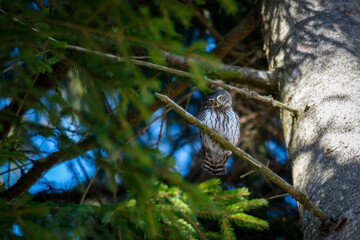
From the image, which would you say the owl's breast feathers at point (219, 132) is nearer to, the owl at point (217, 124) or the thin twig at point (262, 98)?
the owl at point (217, 124)

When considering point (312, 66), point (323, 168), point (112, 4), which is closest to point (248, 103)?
point (312, 66)

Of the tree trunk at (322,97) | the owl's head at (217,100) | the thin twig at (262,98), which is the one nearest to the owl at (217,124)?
the owl's head at (217,100)

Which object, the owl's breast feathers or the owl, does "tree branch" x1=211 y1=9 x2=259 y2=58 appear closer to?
the owl

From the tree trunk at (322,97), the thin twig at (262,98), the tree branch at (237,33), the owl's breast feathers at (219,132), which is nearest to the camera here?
the tree trunk at (322,97)

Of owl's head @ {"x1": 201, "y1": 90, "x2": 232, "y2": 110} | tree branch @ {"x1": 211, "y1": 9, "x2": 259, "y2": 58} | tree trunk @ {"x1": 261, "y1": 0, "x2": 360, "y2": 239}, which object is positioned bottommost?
tree trunk @ {"x1": 261, "y1": 0, "x2": 360, "y2": 239}

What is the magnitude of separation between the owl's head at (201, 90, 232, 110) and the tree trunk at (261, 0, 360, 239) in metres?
0.73

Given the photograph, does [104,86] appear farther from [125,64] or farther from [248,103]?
[248,103]

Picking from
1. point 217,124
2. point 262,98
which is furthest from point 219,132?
point 262,98

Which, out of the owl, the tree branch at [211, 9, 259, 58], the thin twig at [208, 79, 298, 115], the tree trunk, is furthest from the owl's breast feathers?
the thin twig at [208, 79, 298, 115]

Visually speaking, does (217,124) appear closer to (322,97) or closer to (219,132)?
(219,132)

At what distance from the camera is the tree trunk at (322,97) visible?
2.27m

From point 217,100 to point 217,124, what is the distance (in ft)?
0.92

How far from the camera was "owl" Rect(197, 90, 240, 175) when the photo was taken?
4285mm

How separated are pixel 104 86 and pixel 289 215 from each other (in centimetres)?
393
